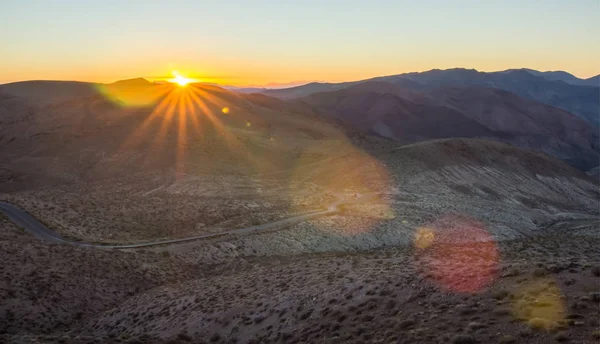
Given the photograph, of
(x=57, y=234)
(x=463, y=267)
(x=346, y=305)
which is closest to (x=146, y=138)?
(x=57, y=234)

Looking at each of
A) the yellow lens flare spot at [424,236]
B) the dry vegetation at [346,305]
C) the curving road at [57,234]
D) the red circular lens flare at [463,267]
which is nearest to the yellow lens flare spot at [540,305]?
the dry vegetation at [346,305]

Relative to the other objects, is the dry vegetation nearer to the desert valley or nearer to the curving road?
the desert valley

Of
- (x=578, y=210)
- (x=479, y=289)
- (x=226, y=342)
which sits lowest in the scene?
(x=578, y=210)

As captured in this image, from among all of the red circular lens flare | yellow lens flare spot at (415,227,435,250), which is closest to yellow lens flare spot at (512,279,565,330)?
the red circular lens flare

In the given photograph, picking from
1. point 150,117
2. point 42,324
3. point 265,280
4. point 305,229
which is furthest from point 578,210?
point 150,117

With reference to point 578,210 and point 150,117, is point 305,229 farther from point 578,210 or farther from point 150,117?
point 150,117

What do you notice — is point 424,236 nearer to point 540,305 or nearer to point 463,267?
point 463,267
